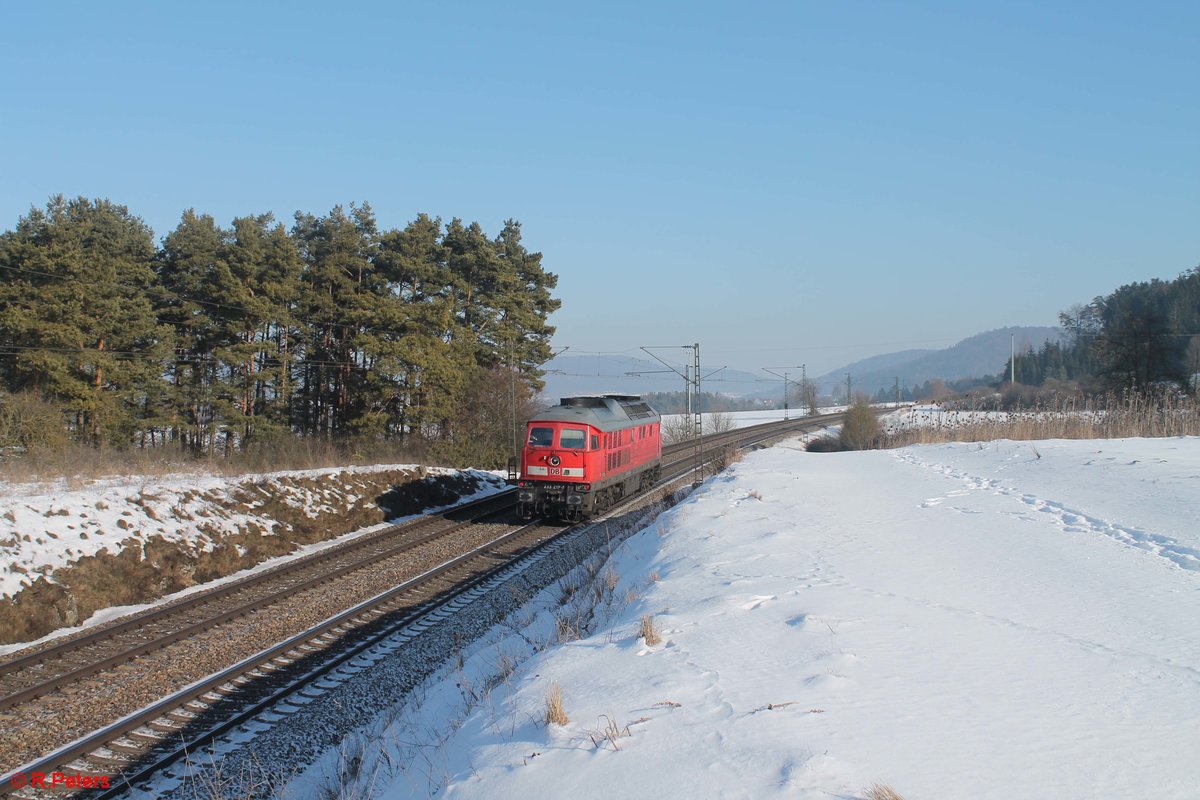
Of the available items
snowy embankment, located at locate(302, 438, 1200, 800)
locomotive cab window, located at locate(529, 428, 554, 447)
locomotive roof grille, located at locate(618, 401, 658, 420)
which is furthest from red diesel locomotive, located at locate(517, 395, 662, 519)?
snowy embankment, located at locate(302, 438, 1200, 800)

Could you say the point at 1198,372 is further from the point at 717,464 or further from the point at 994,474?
the point at 994,474

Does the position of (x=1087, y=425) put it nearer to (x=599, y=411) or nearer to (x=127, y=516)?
(x=599, y=411)

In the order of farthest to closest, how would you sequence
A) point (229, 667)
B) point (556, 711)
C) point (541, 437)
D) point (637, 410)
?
point (637, 410) → point (541, 437) → point (229, 667) → point (556, 711)

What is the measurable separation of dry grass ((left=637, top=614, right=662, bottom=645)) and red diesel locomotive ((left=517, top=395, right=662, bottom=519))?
44.7 ft

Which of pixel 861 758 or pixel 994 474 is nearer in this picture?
pixel 861 758

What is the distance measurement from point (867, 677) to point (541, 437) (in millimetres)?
16266

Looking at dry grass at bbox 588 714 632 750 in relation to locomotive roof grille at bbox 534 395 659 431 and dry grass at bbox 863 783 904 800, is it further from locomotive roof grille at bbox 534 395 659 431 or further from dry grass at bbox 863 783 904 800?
locomotive roof grille at bbox 534 395 659 431

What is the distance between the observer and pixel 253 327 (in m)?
35.9

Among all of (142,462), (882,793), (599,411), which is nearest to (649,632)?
(882,793)

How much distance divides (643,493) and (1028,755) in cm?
2268

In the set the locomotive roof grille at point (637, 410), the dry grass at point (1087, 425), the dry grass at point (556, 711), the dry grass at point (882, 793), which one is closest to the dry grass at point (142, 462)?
the locomotive roof grille at point (637, 410)

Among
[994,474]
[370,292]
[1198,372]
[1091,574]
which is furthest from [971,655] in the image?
[1198,372]

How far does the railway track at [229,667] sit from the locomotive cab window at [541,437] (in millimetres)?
3793

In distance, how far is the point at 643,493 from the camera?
87.1ft
